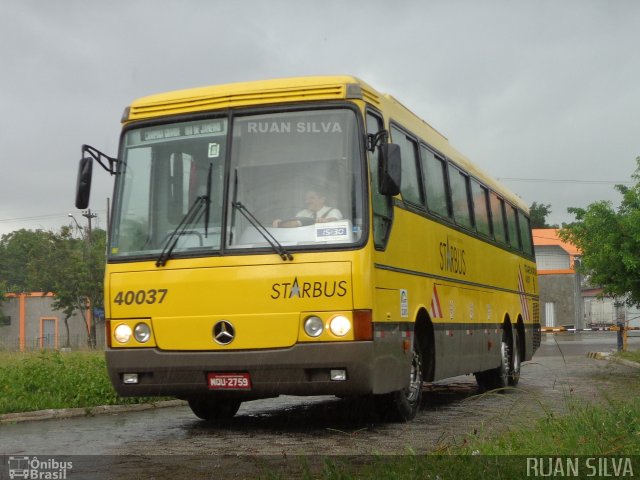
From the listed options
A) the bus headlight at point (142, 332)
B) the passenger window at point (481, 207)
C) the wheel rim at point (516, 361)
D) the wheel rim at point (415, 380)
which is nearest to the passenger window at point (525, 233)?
the wheel rim at point (516, 361)

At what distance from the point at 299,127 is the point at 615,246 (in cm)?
1359

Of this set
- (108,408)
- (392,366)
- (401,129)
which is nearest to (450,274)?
(401,129)

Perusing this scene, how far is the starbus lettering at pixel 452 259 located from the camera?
509 inches

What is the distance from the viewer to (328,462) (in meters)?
6.52

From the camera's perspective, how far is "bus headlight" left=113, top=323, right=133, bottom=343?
10164 mm

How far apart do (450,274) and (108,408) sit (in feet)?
16.4

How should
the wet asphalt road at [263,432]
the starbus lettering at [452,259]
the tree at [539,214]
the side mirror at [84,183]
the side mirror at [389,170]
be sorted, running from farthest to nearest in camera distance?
1. the tree at [539,214]
2. the starbus lettering at [452,259]
3. the side mirror at [84,183]
4. the side mirror at [389,170]
5. the wet asphalt road at [263,432]

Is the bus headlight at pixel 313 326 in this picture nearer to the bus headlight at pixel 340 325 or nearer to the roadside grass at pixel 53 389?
the bus headlight at pixel 340 325

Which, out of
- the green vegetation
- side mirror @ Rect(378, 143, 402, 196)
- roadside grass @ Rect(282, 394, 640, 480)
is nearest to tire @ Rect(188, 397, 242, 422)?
side mirror @ Rect(378, 143, 402, 196)

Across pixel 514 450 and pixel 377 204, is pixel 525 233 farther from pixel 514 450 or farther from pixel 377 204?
pixel 514 450

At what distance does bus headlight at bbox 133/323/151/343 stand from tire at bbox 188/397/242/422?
1.72m

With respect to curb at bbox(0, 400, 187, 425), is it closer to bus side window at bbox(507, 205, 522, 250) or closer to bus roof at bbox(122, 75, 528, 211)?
bus roof at bbox(122, 75, 528, 211)

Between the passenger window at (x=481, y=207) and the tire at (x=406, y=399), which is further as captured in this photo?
the passenger window at (x=481, y=207)

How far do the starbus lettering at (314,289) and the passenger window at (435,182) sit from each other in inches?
127
